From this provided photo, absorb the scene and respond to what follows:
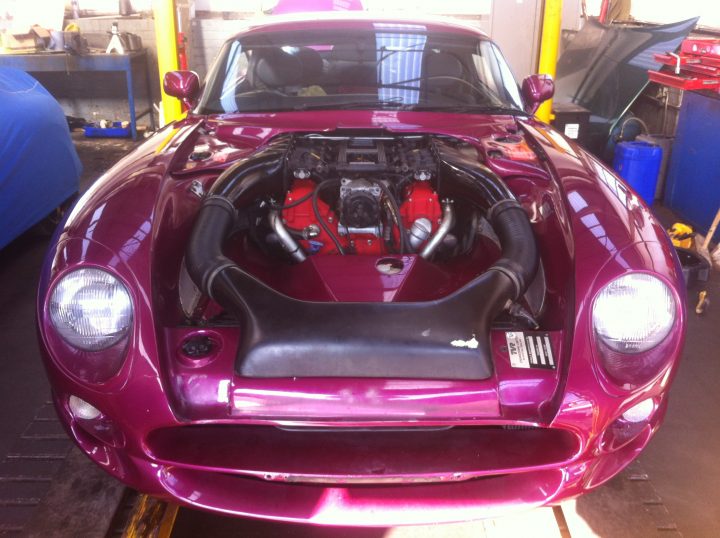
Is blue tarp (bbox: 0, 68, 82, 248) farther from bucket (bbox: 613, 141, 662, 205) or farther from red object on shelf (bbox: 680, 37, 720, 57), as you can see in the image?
red object on shelf (bbox: 680, 37, 720, 57)

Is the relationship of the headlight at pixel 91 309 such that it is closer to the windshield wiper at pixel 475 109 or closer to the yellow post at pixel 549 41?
the windshield wiper at pixel 475 109

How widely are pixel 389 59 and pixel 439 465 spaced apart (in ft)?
5.88

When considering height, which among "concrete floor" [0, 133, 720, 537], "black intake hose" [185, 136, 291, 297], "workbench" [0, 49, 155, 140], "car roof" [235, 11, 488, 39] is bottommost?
"concrete floor" [0, 133, 720, 537]

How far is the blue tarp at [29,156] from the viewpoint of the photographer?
339cm

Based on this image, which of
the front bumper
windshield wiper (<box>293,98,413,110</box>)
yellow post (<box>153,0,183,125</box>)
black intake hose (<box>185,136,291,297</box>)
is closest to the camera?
the front bumper

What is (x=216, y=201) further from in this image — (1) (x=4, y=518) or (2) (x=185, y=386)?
(1) (x=4, y=518)

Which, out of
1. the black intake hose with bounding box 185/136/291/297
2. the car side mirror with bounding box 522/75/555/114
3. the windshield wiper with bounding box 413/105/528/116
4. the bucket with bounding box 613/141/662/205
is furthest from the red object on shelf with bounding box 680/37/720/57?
the black intake hose with bounding box 185/136/291/297

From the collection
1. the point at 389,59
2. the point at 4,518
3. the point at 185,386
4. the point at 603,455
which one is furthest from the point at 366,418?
the point at 389,59

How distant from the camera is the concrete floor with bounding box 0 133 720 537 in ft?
6.26

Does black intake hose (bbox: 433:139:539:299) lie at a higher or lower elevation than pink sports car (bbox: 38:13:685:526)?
higher

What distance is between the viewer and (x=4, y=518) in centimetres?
184

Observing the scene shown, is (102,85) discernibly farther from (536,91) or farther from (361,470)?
(361,470)

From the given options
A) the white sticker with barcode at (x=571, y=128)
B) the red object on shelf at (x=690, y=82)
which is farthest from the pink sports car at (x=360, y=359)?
the white sticker with barcode at (x=571, y=128)

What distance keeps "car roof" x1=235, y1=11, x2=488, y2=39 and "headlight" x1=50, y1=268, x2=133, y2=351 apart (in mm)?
1642
